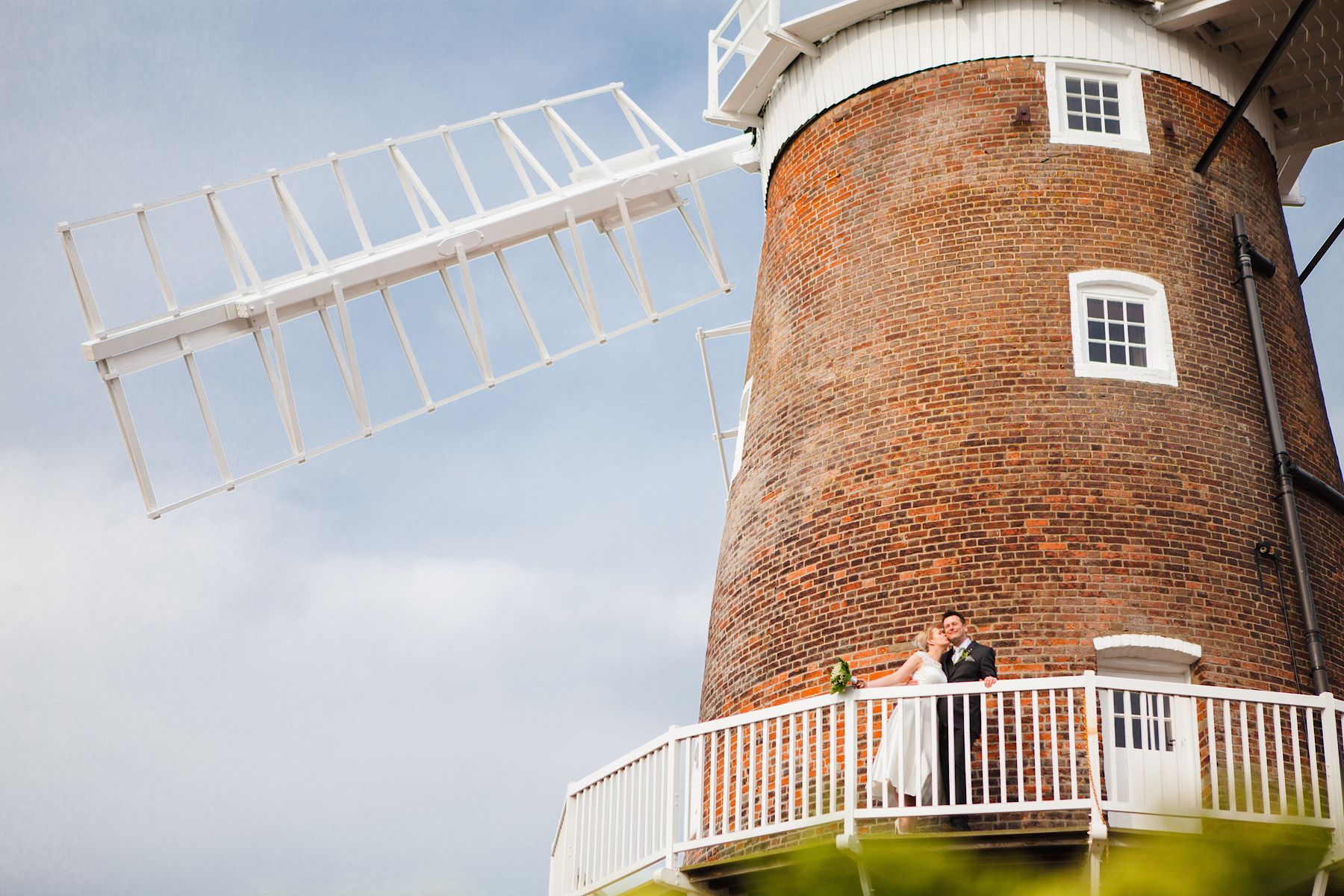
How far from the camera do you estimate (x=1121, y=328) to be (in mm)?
13758

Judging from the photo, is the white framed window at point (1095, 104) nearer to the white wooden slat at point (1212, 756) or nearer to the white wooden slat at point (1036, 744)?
the white wooden slat at point (1212, 756)

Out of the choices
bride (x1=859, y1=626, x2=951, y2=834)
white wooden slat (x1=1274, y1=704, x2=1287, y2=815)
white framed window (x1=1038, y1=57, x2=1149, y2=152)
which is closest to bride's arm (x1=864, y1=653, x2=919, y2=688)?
bride (x1=859, y1=626, x2=951, y2=834)

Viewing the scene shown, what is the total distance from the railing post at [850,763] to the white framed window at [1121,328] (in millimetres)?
3921

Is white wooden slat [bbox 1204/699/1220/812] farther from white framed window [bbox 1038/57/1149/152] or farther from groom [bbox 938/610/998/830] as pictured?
white framed window [bbox 1038/57/1149/152]

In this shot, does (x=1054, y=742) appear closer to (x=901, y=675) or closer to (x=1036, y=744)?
(x=1036, y=744)

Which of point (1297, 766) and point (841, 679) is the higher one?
point (841, 679)

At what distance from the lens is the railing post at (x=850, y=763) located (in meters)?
10.5

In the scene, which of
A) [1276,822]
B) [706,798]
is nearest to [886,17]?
[706,798]

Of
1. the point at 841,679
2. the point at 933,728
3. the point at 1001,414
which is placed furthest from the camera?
the point at 1001,414

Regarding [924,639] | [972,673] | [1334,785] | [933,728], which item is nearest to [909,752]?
[933,728]

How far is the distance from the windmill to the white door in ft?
0.14

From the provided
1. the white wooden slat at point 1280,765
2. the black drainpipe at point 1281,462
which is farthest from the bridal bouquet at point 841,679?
the black drainpipe at point 1281,462

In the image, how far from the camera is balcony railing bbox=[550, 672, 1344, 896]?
10422 millimetres

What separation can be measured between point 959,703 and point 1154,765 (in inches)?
52.3
